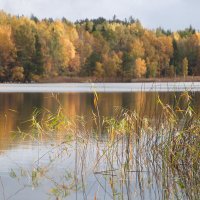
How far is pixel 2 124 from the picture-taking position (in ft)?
52.8

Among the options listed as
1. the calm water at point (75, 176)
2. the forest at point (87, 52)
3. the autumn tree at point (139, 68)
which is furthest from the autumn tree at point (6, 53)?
the calm water at point (75, 176)

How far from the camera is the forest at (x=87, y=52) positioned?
230 feet

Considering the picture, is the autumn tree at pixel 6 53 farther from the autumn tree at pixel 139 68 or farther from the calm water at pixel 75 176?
the calm water at pixel 75 176

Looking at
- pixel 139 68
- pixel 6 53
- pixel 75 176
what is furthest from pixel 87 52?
pixel 75 176

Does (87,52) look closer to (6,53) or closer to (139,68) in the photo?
(139,68)

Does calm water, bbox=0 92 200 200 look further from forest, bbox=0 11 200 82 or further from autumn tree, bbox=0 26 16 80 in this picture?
autumn tree, bbox=0 26 16 80

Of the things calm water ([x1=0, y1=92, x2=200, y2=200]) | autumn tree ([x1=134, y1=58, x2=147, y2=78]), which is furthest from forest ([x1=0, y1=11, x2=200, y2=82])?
calm water ([x1=0, y1=92, x2=200, y2=200])

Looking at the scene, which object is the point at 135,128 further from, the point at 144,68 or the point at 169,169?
the point at 144,68

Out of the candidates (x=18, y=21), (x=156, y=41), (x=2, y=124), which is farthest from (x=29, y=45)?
(x=2, y=124)

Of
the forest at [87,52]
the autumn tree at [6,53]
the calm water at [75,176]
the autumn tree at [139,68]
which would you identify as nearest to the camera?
the calm water at [75,176]

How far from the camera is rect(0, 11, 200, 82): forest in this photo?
7019 centimetres

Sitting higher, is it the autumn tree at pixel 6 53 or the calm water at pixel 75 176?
the autumn tree at pixel 6 53

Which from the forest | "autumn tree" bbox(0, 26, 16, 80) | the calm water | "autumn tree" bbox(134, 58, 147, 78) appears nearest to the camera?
the calm water

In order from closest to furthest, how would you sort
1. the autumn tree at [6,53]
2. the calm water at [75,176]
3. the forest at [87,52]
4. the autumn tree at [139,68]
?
the calm water at [75,176] → the autumn tree at [6,53] → the forest at [87,52] → the autumn tree at [139,68]
